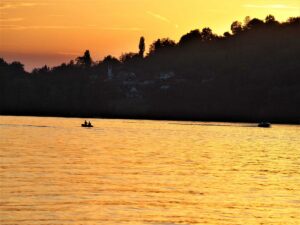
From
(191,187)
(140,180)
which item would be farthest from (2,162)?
(191,187)

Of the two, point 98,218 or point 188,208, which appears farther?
point 188,208

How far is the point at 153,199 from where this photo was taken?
54750 mm

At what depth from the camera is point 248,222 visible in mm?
46719

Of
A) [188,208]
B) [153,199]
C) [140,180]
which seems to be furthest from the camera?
[140,180]

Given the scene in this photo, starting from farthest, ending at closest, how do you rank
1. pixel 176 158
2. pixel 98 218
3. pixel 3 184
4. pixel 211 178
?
1. pixel 176 158
2. pixel 211 178
3. pixel 3 184
4. pixel 98 218

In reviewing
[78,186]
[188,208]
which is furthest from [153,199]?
[78,186]

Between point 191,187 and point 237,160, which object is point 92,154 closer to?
point 237,160

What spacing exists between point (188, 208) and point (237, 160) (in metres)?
48.6

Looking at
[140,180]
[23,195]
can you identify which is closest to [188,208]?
[23,195]

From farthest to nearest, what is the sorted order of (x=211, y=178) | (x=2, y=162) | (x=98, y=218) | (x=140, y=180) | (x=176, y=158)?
(x=176, y=158) → (x=2, y=162) → (x=211, y=178) → (x=140, y=180) → (x=98, y=218)

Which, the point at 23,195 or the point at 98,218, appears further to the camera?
the point at 23,195

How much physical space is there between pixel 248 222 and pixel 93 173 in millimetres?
28311

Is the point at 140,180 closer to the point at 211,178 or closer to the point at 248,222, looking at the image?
the point at 211,178

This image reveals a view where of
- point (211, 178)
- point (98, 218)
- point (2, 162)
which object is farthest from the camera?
point (2, 162)
